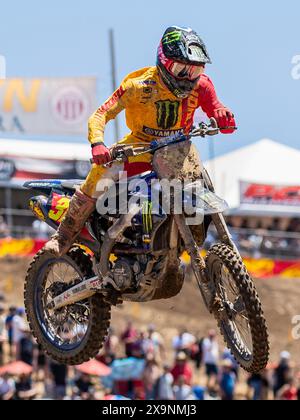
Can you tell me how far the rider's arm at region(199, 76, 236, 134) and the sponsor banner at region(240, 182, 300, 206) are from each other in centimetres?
3104

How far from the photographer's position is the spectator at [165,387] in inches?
990

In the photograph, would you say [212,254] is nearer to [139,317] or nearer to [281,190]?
[139,317]

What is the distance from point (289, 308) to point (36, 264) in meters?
25.9

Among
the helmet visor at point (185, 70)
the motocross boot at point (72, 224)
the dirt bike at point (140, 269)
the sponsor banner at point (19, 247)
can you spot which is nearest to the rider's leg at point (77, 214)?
the motocross boot at point (72, 224)

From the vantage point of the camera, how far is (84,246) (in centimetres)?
1393

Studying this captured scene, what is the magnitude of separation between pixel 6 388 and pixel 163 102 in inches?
544

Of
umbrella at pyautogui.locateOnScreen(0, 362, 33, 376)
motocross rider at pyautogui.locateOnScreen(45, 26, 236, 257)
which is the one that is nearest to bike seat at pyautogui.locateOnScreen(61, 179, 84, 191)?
motocross rider at pyautogui.locateOnScreen(45, 26, 236, 257)

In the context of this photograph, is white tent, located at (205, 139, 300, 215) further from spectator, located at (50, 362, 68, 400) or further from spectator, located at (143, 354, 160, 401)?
spectator, located at (50, 362, 68, 400)

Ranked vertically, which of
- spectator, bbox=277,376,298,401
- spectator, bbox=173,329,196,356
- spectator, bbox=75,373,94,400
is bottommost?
spectator, bbox=277,376,298,401

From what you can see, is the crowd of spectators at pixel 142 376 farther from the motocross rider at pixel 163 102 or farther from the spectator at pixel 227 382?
the motocross rider at pixel 163 102

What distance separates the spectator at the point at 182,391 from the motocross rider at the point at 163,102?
40.9 feet

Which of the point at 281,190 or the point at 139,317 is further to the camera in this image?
the point at 281,190

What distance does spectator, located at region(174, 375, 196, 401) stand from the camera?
24766 millimetres

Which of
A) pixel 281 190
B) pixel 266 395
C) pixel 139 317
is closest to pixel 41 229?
pixel 139 317
